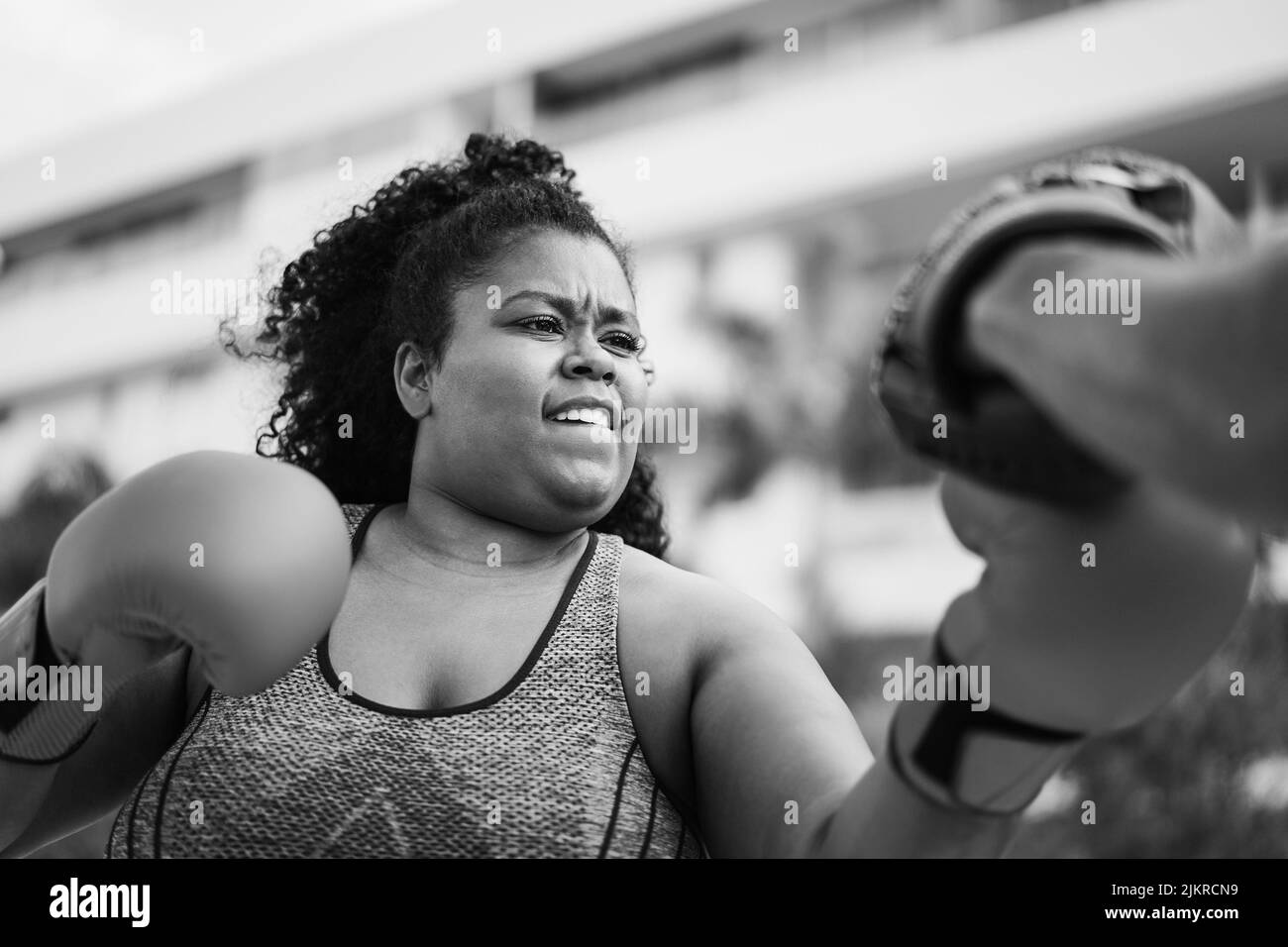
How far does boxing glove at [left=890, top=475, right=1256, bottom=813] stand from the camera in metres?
0.69

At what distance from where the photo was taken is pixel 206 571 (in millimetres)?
969

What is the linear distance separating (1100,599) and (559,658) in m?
0.49

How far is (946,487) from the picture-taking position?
0.79m

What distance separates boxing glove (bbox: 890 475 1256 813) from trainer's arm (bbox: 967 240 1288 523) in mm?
51

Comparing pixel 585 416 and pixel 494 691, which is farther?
pixel 585 416

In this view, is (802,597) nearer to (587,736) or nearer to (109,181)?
(587,736)

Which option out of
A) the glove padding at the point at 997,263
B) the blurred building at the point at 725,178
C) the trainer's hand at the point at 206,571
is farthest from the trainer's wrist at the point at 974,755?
the blurred building at the point at 725,178

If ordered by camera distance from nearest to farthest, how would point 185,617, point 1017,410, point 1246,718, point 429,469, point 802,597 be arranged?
1. point 1017,410
2. point 185,617
3. point 429,469
4. point 1246,718
5. point 802,597

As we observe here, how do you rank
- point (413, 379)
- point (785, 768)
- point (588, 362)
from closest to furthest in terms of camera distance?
point (785, 768) < point (588, 362) < point (413, 379)

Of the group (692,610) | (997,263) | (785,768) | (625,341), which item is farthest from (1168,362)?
(625,341)

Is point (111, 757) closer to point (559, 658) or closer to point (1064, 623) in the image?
point (559, 658)

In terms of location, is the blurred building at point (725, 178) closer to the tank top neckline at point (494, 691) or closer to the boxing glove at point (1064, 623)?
the tank top neckline at point (494, 691)
